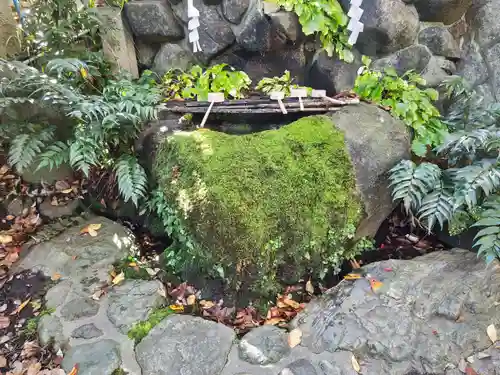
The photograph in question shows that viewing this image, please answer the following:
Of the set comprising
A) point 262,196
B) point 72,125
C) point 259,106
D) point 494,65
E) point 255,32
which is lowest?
point 262,196

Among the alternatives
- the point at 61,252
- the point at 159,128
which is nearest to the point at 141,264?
the point at 61,252

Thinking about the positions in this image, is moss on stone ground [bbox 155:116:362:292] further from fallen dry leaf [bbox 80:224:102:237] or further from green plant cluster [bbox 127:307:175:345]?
fallen dry leaf [bbox 80:224:102:237]

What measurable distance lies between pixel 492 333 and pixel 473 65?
10.3 feet

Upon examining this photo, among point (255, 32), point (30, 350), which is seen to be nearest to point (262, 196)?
point (30, 350)

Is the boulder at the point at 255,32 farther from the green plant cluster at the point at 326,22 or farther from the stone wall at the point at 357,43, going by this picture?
the green plant cluster at the point at 326,22

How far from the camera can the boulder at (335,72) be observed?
420cm

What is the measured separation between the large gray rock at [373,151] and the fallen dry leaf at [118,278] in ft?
6.99

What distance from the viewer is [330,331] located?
2.56 m

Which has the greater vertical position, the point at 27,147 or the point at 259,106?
the point at 259,106

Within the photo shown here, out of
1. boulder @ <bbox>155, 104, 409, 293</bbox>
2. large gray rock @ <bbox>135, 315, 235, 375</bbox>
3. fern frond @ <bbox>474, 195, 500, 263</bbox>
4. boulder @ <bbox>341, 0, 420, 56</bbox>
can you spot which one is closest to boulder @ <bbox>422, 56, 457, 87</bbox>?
boulder @ <bbox>341, 0, 420, 56</bbox>

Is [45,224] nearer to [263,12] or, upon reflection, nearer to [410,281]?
[263,12]

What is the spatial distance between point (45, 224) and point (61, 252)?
1.68 feet

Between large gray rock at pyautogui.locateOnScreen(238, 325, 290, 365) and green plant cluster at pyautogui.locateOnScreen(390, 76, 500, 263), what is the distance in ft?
4.93

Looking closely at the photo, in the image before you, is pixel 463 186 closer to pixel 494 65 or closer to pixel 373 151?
pixel 373 151
